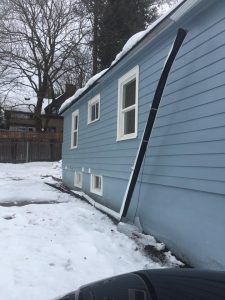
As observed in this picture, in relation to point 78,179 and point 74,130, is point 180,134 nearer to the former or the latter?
point 78,179

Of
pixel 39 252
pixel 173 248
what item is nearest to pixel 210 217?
pixel 173 248

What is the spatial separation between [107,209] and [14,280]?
14.7 feet

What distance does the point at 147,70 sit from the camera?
7457 mm

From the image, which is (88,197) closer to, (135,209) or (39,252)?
(135,209)

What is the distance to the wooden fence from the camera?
2888 centimetres

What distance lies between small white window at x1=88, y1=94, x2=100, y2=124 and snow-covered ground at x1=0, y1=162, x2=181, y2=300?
3.46 m

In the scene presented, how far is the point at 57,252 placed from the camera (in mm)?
5789

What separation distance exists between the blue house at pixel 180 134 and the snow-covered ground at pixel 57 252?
0.69 metres

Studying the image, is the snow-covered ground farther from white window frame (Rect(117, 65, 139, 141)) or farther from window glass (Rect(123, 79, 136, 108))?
window glass (Rect(123, 79, 136, 108))

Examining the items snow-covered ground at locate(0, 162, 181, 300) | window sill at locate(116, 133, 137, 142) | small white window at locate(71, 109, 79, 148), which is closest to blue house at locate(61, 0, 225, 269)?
window sill at locate(116, 133, 137, 142)

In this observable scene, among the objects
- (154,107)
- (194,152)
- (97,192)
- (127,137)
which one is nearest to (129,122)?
(127,137)

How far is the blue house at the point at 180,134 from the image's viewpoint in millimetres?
5105

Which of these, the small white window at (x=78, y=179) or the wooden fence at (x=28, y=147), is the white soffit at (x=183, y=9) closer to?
the small white window at (x=78, y=179)

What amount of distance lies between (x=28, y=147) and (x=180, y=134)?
24337 millimetres
